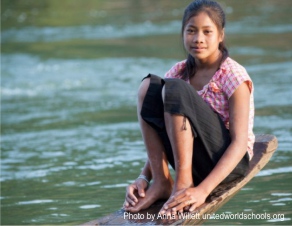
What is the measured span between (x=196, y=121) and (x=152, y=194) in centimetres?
49

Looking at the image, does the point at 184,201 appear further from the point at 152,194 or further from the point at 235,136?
the point at 235,136

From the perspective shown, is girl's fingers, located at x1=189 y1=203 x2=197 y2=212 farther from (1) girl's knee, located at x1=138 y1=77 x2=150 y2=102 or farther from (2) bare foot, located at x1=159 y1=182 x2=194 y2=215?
(1) girl's knee, located at x1=138 y1=77 x2=150 y2=102

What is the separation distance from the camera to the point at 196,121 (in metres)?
4.14

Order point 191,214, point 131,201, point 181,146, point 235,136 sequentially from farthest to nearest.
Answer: point 131,201
point 235,136
point 181,146
point 191,214

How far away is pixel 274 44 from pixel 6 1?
41.4 ft

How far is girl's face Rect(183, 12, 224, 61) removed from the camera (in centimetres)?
439

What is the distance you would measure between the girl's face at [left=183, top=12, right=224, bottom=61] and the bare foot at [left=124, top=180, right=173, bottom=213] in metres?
0.72

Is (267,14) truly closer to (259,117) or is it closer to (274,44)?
(274,44)

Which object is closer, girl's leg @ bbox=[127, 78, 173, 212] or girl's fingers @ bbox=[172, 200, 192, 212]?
girl's fingers @ bbox=[172, 200, 192, 212]

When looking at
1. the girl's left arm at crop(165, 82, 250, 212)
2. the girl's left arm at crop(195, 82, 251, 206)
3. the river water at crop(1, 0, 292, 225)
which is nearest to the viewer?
the girl's left arm at crop(165, 82, 250, 212)

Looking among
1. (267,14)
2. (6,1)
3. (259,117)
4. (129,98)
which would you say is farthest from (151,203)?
(6,1)

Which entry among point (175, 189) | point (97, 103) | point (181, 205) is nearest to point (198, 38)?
point (175, 189)

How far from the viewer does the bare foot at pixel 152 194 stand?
4.31 meters

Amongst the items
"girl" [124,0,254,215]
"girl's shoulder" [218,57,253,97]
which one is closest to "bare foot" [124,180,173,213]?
"girl" [124,0,254,215]
